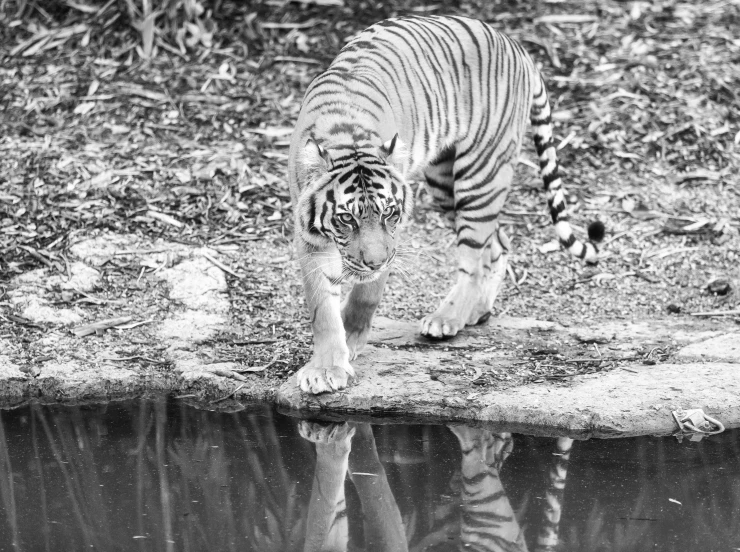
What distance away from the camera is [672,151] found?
623 cm

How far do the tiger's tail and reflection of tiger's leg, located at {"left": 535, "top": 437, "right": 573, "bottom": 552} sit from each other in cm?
147

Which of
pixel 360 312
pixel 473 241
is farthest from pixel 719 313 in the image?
pixel 360 312

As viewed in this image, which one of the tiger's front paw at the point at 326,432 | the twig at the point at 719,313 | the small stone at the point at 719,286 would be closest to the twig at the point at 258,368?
the tiger's front paw at the point at 326,432

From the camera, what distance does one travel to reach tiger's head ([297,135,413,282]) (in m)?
3.70

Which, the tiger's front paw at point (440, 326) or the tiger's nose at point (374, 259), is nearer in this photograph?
the tiger's nose at point (374, 259)

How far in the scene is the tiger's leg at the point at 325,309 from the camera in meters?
3.95

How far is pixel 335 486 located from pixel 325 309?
2.68ft

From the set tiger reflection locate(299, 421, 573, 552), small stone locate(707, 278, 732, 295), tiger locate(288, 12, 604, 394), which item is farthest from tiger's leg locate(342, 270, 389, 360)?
small stone locate(707, 278, 732, 295)

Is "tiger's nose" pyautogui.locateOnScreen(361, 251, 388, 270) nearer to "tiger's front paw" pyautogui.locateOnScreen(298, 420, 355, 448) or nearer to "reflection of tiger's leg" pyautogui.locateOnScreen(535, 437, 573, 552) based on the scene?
"tiger's front paw" pyautogui.locateOnScreen(298, 420, 355, 448)

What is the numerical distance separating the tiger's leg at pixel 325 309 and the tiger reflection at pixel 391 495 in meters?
0.24

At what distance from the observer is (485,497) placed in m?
3.29

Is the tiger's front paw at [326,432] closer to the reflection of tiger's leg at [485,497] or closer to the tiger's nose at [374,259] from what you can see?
the reflection of tiger's leg at [485,497]

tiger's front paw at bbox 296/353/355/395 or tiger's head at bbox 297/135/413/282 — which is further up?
tiger's head at bbox 297/135/413/282

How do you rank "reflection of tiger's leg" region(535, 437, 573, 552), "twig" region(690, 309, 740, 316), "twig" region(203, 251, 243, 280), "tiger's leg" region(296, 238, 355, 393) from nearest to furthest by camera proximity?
"reflection of tiger's leg" region(535, 437, 573, 552), "tiger's leg" region(296, 238, 355, 393), "twig" region(690, 309, 740, 316), "twig" region(203, 251, 243, 280)
